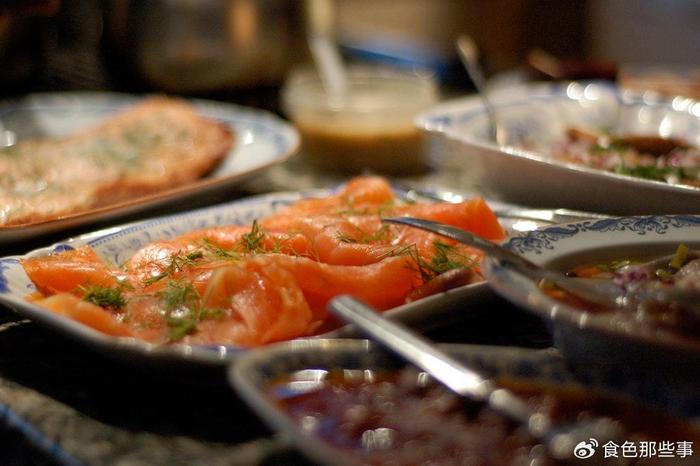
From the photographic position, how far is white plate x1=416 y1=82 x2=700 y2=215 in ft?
4.62

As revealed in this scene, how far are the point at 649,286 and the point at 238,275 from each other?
1.59ft

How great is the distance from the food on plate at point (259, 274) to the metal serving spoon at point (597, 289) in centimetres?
10

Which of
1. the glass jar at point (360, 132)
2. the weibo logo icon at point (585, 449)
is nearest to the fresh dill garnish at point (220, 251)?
the weibo logo icon at point (585, 449)

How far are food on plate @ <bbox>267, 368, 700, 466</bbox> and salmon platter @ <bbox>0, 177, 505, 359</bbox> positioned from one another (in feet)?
0.50

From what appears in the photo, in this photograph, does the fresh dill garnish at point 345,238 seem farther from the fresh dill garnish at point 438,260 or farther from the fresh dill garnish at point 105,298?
the fresh dill garnish at point 105,298

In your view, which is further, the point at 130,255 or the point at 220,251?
the point at 130,255

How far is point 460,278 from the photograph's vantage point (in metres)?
1.07

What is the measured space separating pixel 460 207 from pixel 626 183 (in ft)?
1.08

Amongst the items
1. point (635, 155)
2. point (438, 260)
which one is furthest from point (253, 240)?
point (635, 155)

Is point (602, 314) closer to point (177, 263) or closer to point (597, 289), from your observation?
point (597, 289)

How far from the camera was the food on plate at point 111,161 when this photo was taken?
1.54 meters

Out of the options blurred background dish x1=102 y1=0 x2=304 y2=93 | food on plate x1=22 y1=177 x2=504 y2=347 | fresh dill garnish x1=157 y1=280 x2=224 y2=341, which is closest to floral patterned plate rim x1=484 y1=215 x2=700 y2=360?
food on plate x1=22 y1=177 x2=504 y2=347

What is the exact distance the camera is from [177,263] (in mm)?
1134

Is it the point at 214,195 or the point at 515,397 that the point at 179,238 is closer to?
the point at 214,195
